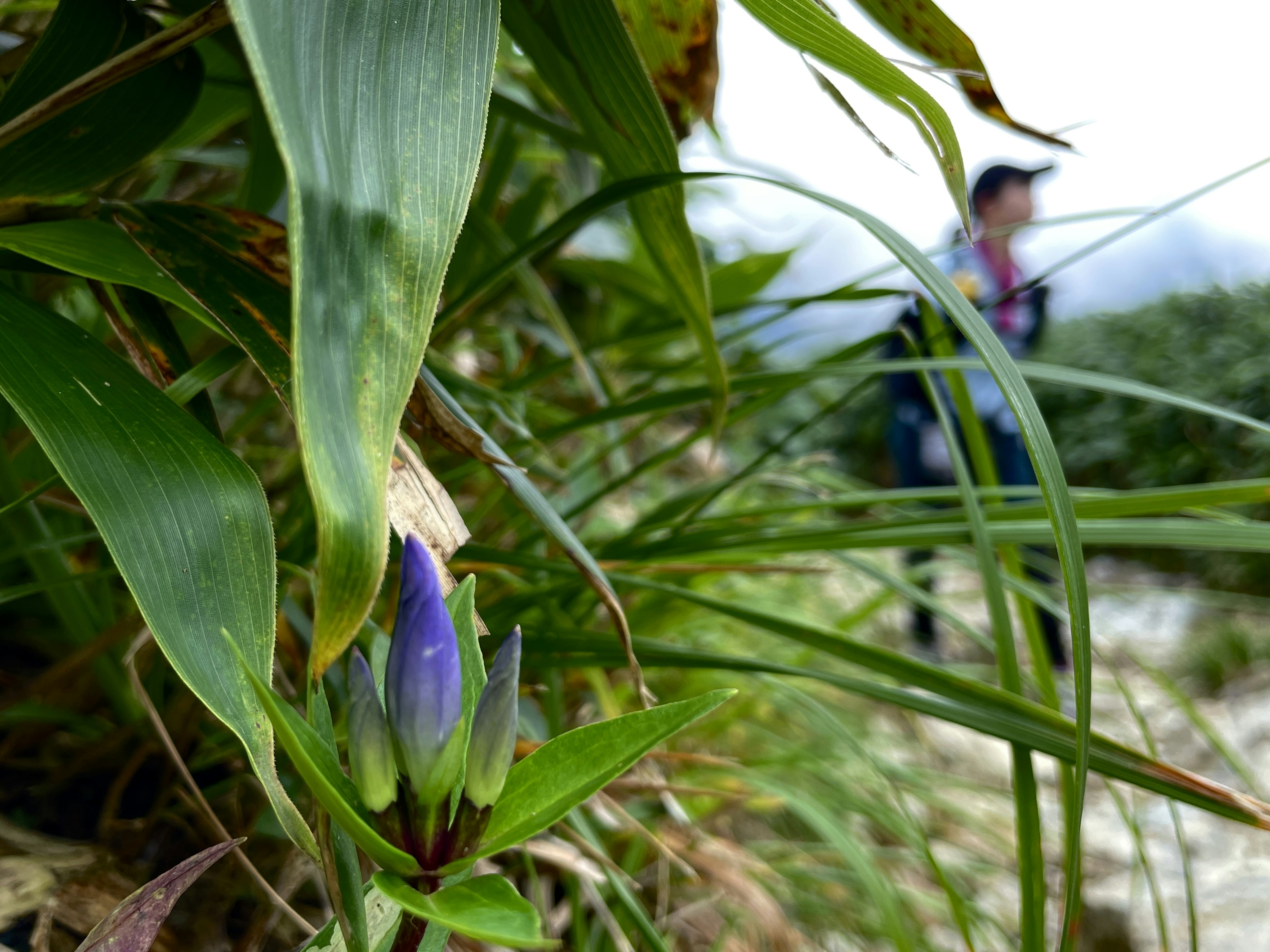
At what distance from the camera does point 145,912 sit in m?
0.20

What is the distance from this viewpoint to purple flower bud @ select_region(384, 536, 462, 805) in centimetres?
17

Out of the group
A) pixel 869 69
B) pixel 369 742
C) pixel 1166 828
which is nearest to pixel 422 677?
pixel 369 742

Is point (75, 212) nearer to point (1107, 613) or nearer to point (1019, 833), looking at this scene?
point (1019, 833)

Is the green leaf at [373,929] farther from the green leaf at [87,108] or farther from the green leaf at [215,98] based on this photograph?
the green leaf at [215,98]

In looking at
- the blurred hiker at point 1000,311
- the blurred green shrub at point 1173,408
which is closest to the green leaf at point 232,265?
the blurred hiker at point 1000,311

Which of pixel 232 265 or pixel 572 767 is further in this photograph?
pixel 232 265

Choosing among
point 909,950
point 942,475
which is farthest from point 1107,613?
point 909,950

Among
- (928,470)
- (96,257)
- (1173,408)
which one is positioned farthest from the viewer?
(1173,408)

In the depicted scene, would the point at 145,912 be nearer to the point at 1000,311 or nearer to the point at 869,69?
the point at 869,69

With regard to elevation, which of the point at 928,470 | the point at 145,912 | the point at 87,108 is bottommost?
the point at 145,912

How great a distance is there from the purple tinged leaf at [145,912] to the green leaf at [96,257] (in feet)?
0.55

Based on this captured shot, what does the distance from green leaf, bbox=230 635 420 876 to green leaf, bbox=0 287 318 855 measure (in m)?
0.01

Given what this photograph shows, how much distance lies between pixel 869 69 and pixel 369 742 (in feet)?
0.82

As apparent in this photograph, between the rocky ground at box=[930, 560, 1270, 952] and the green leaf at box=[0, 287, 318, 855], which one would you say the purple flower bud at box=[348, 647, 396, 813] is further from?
the rocky ground at box=[930, 560, 1270, 952]
